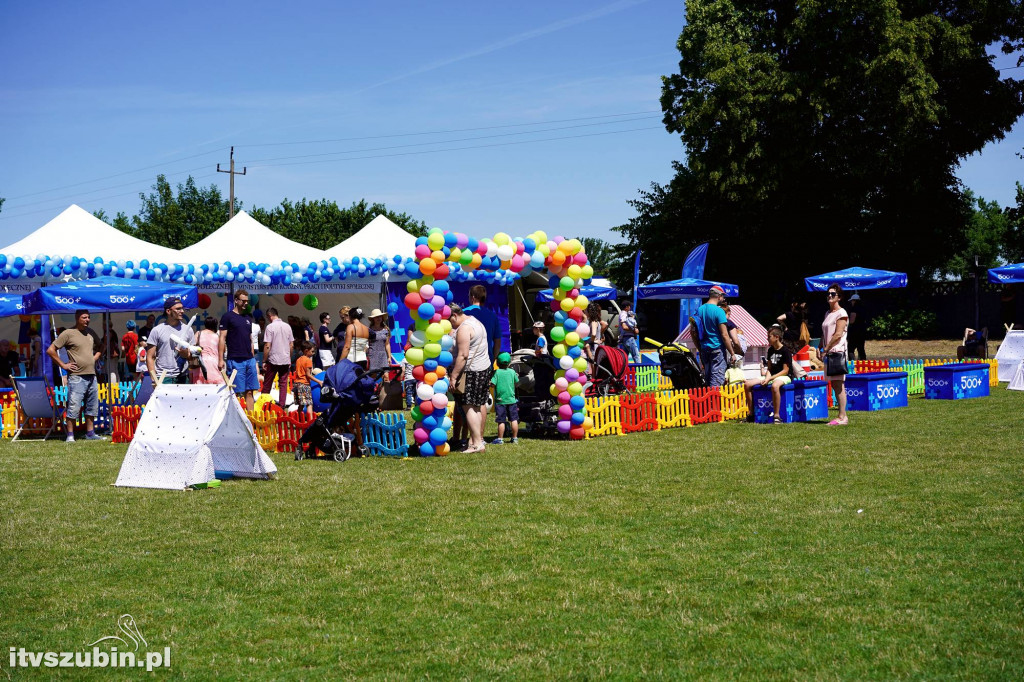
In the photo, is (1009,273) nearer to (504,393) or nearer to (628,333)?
(628,333)

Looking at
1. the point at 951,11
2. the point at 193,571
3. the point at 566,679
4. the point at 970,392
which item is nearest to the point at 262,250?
the point at 970,392

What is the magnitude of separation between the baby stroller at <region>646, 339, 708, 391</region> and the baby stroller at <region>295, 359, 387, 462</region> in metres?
6.19

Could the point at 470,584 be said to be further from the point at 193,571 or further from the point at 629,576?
the point at 193,571

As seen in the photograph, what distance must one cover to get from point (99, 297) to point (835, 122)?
88.3 ft

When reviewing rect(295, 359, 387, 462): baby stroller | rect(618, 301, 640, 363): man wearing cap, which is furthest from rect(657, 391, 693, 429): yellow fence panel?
rect(618, 301, 640, 363): man wearing cap

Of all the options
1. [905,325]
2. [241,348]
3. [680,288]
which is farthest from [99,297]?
[905,325]

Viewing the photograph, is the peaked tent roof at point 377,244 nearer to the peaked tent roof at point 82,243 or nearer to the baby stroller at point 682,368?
the peaked tent roof at point 82,243

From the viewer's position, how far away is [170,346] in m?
13.5

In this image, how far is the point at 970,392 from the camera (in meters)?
16.8

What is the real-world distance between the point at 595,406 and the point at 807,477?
14.9 feet

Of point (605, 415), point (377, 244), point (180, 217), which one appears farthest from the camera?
point (180, 217)

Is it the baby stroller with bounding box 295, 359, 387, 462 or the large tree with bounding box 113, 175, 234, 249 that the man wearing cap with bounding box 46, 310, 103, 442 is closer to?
the baby stroller with bounding box 295, 359, 387, 462

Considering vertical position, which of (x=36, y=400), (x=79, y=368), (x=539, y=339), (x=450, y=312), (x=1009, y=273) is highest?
(x=1009, y=273)

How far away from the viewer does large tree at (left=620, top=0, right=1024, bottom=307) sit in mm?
31984
